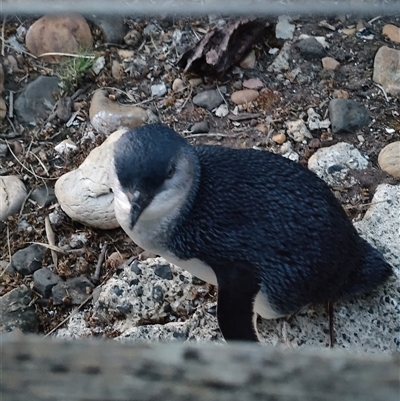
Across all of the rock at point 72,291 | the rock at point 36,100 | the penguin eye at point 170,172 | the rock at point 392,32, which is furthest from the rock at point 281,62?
the penguin eye at point 170,172

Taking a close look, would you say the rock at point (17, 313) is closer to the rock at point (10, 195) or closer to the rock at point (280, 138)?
the rock at point (10, 195)

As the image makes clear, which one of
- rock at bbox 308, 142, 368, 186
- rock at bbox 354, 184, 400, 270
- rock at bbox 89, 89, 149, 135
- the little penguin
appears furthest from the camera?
Answer: rock at bbox 89, 89, 149, 135

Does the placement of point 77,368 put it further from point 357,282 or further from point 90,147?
point 90,147

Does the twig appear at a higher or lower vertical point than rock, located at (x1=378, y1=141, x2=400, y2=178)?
lower

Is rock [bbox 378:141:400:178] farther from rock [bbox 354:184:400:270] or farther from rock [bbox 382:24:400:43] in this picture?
rock [bbox 382:24:400:43]

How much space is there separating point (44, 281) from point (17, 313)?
135 mm

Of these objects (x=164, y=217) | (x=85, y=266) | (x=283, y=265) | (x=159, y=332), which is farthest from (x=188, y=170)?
(x=85, y=266)

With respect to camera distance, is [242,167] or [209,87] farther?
[209,87]

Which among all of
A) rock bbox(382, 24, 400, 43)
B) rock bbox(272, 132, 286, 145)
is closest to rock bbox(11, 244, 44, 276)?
rock bbox(272, 132, 286, 145)

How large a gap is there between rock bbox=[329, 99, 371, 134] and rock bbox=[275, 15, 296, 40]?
41 cm

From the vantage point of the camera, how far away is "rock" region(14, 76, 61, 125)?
2445mm

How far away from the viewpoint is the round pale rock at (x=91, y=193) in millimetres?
2039

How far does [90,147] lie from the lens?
91.5 inches

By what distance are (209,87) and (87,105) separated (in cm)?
47
